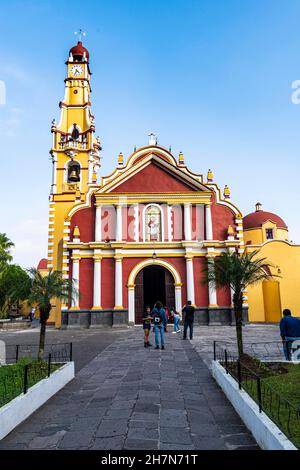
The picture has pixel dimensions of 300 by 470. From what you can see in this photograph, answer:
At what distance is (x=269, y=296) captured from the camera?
27.0m

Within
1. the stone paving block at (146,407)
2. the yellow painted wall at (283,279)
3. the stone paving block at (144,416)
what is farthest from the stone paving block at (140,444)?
the yellow painted wall at (283,279)

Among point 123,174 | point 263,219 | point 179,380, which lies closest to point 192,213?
point 123,174

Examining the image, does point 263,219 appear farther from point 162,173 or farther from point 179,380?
point 179,380

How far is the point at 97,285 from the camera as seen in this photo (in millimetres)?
23328

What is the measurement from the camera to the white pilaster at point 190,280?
917 inches

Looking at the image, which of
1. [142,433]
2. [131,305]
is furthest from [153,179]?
[142,433]

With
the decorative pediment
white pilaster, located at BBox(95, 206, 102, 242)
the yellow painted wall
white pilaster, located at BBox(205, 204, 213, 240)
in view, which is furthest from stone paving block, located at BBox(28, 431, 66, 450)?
the yellow painted wall

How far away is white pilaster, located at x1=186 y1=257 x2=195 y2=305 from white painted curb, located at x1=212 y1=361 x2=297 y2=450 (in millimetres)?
15665

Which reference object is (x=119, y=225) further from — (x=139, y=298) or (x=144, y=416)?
(x=144, y=416)

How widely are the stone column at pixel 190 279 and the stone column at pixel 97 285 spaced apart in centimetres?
586

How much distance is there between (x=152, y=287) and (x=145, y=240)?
4719 millimetres

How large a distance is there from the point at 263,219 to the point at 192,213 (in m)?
14.0
